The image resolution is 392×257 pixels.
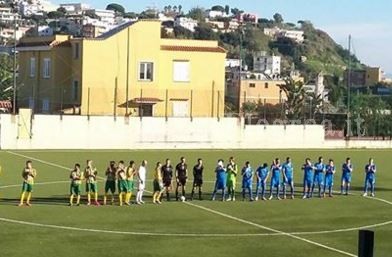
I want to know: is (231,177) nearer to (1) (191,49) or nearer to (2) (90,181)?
(2) (90,181)

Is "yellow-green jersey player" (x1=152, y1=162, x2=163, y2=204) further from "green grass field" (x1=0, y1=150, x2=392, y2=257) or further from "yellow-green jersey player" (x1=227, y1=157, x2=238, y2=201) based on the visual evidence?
"yellow-green jersey player" (x1=227, y1=157, x2=238, y2=201)

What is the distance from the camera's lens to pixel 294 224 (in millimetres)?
27391

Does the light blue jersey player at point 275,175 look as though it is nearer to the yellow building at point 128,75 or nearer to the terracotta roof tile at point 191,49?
the yellow building at point 128,75

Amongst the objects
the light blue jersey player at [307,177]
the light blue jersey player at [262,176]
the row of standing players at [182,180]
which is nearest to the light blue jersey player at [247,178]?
the row of standing players at [182,180]

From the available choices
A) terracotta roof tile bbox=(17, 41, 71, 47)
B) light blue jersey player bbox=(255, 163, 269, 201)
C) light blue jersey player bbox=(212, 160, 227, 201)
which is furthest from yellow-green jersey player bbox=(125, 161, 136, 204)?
terracotta roof tile bbox=(17, 41, 71, 47)

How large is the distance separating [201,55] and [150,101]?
6.83 meters

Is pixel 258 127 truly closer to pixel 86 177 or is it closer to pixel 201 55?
pixel 201 55

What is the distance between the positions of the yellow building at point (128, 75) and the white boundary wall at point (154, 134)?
6.33m

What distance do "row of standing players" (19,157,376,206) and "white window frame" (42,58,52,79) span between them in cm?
4097

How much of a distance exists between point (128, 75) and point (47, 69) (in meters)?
8.34

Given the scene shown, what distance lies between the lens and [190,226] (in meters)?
26.2

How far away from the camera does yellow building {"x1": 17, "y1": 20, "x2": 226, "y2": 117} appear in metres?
70.9

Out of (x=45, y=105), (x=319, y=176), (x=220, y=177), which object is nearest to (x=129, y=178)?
(x=220, y=177)

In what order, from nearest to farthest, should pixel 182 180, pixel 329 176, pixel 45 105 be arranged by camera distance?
pixel 182 180
pixel 329 176
pixel 45 105
